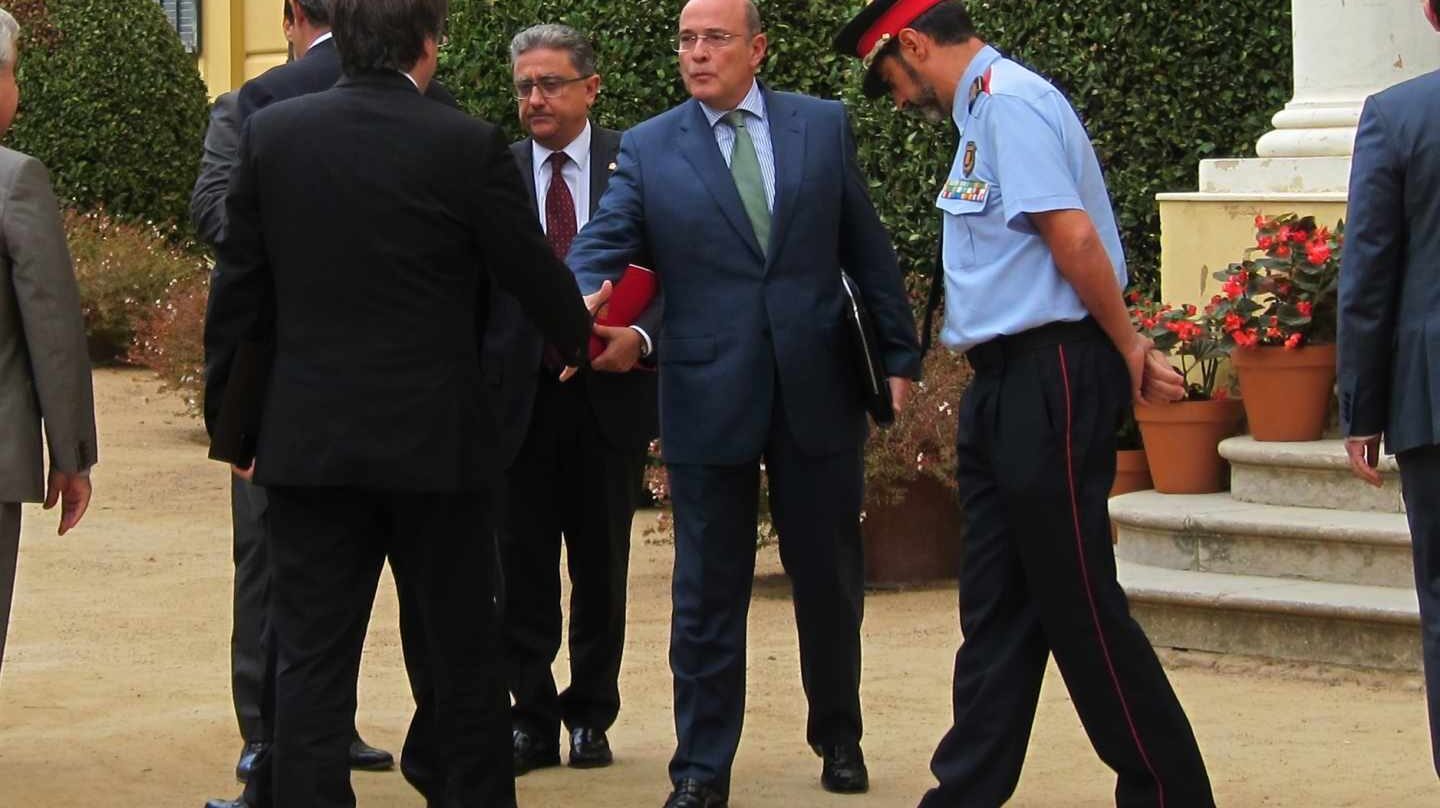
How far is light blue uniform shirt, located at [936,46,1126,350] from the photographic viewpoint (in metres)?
4.67

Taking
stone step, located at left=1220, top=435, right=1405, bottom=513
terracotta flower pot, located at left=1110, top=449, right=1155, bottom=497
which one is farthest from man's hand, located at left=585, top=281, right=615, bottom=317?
terracotta flower pot, located at left=1110, top=449, right=1155, bottom=497

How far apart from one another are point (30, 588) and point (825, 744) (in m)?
4.36

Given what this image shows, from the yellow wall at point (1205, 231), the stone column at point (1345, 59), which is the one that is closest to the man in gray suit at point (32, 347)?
the yellow wall at point (1205, 231)

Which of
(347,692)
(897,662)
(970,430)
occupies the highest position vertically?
(970,430)

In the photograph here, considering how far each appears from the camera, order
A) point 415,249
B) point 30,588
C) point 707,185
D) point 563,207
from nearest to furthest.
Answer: point 415,249, point 707,185, point 563,207, point 30,588

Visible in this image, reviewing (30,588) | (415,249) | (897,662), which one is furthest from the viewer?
(30,588)

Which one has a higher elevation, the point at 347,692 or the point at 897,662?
the point at 347,692

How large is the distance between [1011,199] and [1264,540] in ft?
9.71

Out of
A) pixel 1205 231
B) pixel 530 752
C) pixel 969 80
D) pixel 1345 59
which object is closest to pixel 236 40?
pixel 1205 231

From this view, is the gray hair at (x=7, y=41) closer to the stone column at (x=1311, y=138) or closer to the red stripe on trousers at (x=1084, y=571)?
the red stripe on trousers at (x=1084, y=571)

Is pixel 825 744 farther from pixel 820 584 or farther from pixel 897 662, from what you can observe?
pixel 897 662

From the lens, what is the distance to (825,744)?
5.65 metres

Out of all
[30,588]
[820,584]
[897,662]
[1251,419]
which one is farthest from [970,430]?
[30,588]

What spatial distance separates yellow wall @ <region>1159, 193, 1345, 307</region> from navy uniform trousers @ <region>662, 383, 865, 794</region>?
316cm
